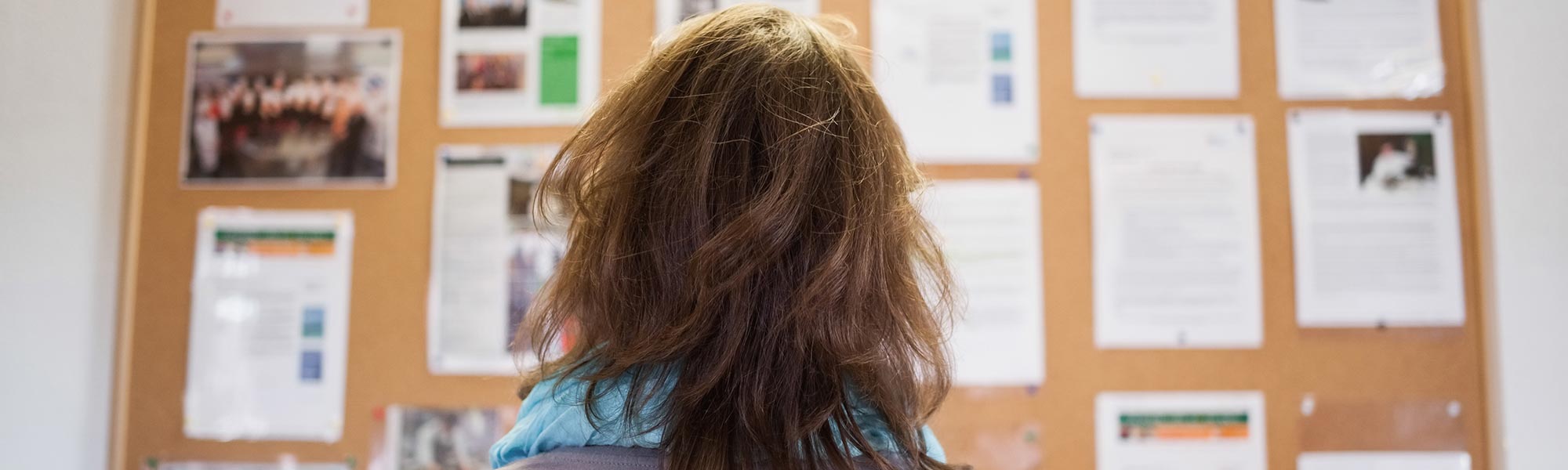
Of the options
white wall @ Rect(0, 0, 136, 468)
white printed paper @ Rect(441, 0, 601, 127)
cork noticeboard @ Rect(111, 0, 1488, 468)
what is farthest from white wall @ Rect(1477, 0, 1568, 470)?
white wall @ Rect(0, 0, 136, 468)

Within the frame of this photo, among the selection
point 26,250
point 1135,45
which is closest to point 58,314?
point 26,250

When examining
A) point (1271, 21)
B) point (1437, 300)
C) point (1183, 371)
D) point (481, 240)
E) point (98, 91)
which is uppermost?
point (1271, 21)

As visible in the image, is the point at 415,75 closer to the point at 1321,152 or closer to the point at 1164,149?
the point at 1164,149

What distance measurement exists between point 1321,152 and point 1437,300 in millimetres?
303

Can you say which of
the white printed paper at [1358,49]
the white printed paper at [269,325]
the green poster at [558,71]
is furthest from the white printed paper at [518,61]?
the white printed paper at [1358,49]

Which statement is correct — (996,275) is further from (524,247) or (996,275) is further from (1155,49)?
(524,247)

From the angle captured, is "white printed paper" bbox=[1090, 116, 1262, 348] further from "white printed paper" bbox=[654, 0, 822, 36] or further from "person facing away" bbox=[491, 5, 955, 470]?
"person facing away" bbox=[491, 5, 955, 470]

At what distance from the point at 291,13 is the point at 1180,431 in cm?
165

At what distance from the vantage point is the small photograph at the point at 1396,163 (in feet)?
4.78

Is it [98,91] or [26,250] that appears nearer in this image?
[26,250]

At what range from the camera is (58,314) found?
4.55 feet

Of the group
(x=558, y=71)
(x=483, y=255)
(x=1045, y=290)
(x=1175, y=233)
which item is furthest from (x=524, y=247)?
(x=1175, y=233)

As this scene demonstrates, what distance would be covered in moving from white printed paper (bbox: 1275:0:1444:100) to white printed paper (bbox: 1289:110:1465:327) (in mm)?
44

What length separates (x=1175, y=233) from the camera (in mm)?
1448
